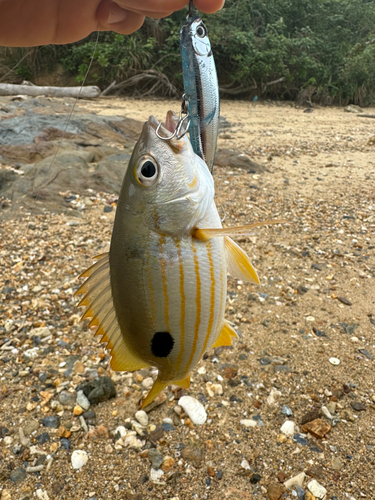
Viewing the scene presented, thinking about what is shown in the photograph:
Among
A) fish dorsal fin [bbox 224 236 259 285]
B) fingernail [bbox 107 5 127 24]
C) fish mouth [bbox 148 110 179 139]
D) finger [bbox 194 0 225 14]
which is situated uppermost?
fingernail [bbox 107 5 127 24]

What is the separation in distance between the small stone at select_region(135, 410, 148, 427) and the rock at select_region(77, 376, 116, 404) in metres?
0.23

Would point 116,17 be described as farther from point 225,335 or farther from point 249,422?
point 249,422

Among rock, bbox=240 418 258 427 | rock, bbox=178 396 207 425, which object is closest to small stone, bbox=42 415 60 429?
rock, bbox=178 396 207 425

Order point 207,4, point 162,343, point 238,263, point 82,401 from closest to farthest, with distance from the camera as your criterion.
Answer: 1. point 162,343
2. point 238,263
3. point 207,4
4. point 82,401

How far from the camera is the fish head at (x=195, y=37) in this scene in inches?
48.8

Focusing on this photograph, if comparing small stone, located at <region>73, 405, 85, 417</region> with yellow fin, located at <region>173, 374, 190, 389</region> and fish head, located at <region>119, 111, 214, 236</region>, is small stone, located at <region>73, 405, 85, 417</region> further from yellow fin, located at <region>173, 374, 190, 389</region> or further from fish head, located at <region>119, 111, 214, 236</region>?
fish head, located at <region>119, 111, 214, 236</region>

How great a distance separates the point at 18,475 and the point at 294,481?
4.97 feet

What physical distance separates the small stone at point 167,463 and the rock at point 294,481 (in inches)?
25.1

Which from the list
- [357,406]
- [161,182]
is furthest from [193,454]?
[161,182]

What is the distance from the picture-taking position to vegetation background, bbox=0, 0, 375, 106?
13602mm

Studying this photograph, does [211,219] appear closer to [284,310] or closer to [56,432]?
[56,432]

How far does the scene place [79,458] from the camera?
86.4 inches

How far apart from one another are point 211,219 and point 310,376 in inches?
82.8

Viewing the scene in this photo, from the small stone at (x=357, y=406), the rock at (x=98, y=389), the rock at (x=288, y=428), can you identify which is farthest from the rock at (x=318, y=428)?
the rock at (x=98, y=389)
